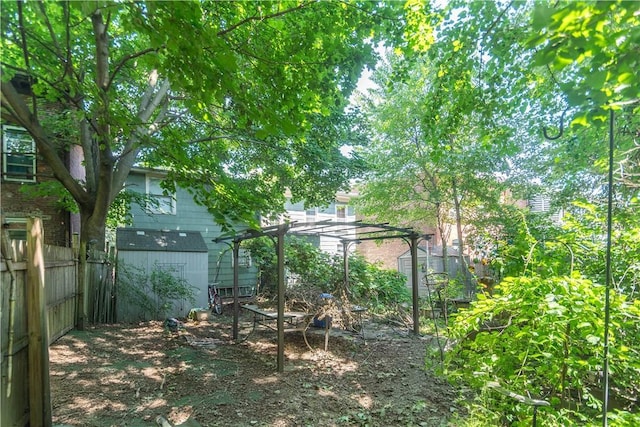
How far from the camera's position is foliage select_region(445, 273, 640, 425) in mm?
2113

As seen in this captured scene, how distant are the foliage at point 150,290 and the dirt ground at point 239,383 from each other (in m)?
1.82

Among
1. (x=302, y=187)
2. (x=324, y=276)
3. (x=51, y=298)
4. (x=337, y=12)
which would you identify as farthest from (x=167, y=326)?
(x=337, y=12)

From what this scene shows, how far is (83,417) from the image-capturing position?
3.49m

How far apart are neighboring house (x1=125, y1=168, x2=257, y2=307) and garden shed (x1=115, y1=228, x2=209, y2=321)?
0.60 m

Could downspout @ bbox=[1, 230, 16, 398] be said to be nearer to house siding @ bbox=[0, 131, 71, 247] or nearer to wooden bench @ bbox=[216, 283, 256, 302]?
house siding @ bbox=[0, 131, 71, 247]

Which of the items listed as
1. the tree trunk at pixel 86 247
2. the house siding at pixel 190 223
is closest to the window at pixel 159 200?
the house siding at pixel 190 223

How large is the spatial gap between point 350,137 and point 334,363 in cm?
634

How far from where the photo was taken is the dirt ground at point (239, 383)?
3.74m

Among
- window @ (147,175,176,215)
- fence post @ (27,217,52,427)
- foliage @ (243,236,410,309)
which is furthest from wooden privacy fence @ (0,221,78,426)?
window @ (147,175,176,215)

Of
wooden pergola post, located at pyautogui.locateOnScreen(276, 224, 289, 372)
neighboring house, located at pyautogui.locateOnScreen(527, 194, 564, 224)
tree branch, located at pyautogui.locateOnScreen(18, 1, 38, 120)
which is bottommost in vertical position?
wooden pergola post, located at pyautogui.locateOnScreen(276, 224, 289, 372)

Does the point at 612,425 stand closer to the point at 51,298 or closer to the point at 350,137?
the point at 51,298

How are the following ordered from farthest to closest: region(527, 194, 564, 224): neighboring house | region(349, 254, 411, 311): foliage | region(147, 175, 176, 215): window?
region(147, 175, 176, 215): window
region(527, 194, 564, 224): neighboring house
region(349, 254, 411, 311): foliage

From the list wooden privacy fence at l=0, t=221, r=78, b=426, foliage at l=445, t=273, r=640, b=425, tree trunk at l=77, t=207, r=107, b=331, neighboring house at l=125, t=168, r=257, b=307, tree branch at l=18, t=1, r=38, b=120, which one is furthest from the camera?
neighboring house at l=125, t=168, r=257, b=307

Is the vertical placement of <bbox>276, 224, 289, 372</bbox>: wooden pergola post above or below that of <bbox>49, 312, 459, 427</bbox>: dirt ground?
above
